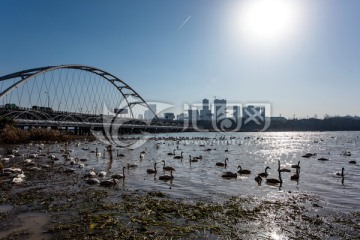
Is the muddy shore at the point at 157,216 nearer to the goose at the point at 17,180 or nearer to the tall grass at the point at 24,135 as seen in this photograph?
the goose at the point at 17,180

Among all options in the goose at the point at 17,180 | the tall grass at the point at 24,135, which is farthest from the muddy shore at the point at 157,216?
the tall grass at the point at 24,135

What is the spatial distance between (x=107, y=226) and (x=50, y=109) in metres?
93.1

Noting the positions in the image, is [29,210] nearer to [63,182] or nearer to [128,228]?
Result: [128,228]

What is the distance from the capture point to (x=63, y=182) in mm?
18609

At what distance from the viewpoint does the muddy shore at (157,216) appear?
9656mm

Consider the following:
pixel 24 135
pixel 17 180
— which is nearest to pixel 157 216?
pixel 17 180

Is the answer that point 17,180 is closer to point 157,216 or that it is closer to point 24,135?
point 157,216

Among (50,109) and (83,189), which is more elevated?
(50,109)

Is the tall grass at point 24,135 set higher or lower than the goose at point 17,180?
higher

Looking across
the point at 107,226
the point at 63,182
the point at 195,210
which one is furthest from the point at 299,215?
the point at 63,182

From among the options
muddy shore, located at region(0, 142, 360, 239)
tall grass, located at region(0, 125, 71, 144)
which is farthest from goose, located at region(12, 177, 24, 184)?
tall grass, located at region(0, 125, 71, 144)

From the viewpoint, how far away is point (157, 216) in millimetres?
11539

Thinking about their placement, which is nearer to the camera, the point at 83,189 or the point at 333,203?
the point at 333,203

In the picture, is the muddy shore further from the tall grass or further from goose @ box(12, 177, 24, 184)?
the tall grass
